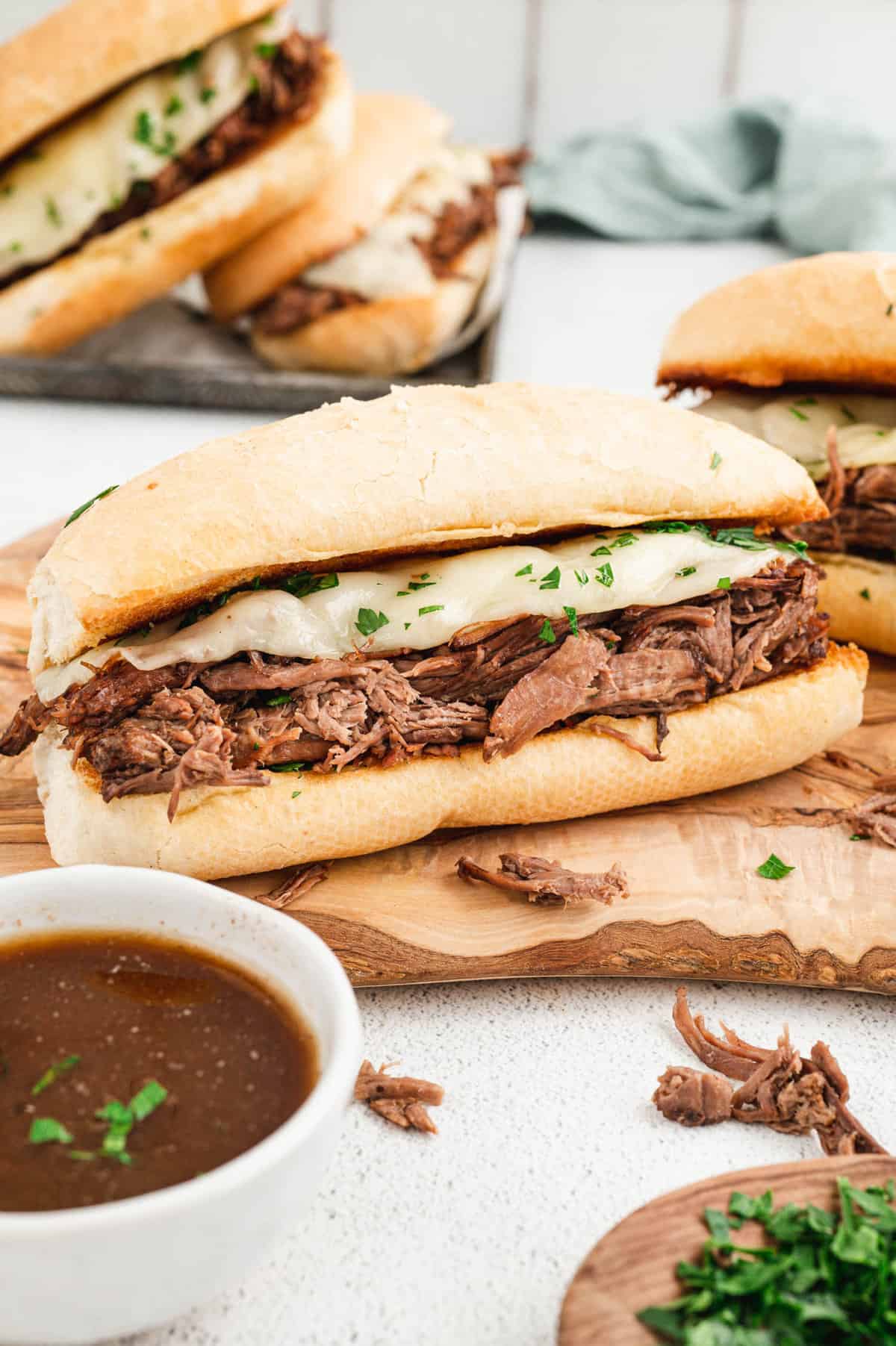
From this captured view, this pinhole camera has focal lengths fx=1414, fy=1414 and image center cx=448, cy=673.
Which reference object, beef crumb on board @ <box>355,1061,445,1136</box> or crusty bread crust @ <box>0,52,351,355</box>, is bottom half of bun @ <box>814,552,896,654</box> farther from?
crusty bread crust @ <box>0,52,351,355</box>

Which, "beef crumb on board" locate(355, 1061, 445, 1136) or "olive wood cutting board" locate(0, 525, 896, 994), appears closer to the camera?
"beef crumb on board" locate(355, 1061, 445, 1136)

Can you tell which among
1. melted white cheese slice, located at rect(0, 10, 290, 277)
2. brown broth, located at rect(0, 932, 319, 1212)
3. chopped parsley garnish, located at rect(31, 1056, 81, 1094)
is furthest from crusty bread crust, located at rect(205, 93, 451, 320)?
chopped parsley garnish, located at rect(31, 1056, 81, 1094)

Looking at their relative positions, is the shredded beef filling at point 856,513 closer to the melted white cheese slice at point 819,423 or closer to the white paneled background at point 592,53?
the melted white cheese slice at point 819,423

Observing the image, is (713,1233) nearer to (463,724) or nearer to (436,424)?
(463,724)

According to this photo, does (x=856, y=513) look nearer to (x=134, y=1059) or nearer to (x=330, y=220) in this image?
(x=134, y=1059)

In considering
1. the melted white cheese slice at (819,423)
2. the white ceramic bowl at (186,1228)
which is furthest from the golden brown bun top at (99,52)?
the white ceramic bowl at (186,1228)

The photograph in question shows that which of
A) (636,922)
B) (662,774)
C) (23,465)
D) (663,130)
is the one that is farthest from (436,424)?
(663,130)

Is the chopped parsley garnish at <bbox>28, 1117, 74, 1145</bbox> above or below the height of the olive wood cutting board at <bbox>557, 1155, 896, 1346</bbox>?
above

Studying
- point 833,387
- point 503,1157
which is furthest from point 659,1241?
point 833,387
